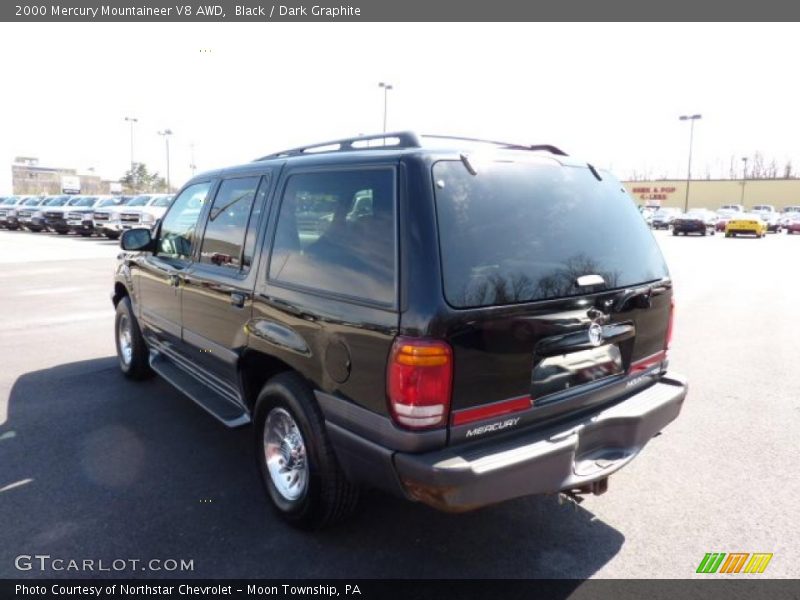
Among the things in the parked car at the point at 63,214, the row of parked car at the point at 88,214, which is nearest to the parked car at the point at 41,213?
the row of parked car at the point at 88,214

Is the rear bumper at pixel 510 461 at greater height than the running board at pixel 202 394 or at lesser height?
greater

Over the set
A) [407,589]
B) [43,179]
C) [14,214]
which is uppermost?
[43,179]

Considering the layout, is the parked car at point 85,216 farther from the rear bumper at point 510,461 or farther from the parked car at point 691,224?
the parked car at point 691,224

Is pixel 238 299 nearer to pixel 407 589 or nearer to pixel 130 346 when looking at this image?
pixel 407 589

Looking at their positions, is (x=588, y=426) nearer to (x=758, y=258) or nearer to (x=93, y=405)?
(x=93, y=405)

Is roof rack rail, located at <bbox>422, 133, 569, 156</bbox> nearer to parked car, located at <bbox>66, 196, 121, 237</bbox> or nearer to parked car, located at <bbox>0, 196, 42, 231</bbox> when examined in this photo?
parked car, located at <bbox>66, 196, 121, 237</bbox>

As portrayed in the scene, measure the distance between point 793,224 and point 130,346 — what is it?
45.9 metres

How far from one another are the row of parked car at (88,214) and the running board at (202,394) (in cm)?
1802

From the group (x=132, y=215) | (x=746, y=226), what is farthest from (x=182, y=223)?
(x=746, y=226)

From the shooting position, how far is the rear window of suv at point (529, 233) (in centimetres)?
251

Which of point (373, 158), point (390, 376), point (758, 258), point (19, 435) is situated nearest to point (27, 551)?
point (19, 435)

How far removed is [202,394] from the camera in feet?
13.3

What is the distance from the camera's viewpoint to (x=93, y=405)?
4.93 meters

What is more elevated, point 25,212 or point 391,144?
point 391,144
